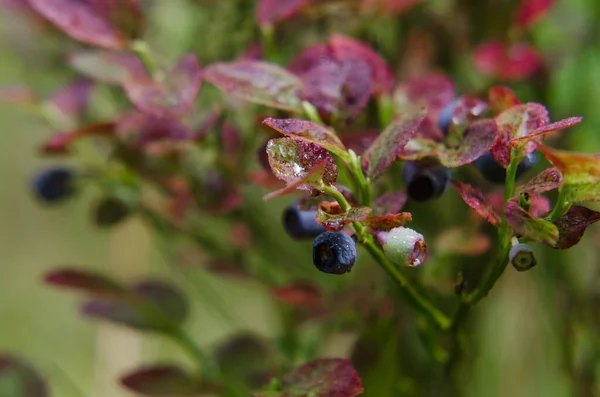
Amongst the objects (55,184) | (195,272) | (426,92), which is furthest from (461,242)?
(195,272)

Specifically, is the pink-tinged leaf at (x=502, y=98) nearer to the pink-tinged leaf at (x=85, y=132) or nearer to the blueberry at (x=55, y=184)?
the pink-tinged leaf at (x=85, y=132)

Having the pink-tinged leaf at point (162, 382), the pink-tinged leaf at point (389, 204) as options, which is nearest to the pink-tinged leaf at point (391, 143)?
the pink-tinged leaf at point (389, 204)

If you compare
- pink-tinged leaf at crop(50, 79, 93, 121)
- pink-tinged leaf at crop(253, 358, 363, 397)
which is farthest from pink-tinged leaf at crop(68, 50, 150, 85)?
pink-tinged leaf at crop(253, 358, 363, 397)

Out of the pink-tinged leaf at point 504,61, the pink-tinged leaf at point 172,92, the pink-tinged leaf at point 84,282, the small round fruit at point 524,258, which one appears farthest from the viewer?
the pink-tinged leaf at point 504,61

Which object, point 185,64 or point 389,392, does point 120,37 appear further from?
point 389,392

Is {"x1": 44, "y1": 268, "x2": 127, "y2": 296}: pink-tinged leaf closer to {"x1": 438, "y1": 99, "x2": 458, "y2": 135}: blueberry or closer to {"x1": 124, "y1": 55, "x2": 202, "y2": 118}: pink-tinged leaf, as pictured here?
{"x1": 124, "y1": 55, "x2": 202, "y2": 118}: pink-tinged leaf

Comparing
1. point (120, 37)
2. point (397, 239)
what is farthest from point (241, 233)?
point (397, 239)

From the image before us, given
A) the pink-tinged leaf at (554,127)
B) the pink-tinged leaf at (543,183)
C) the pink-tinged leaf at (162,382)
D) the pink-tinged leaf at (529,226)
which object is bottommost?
the pink-tinged leaf at (529,226)
